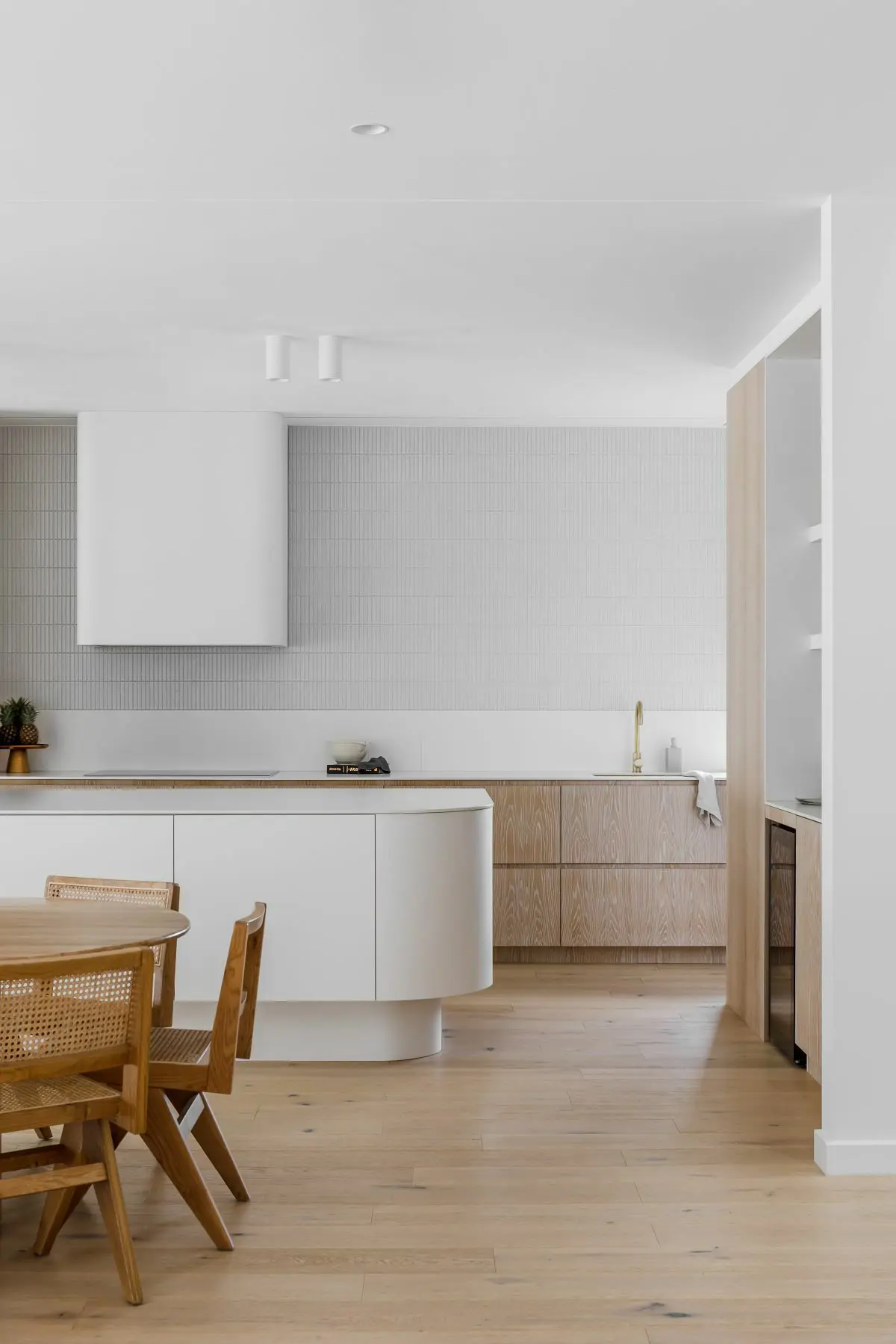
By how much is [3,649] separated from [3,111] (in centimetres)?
391

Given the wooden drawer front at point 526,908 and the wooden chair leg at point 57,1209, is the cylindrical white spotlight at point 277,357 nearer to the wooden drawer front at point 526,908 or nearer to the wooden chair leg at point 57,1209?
the wooden drawer front at point 526,908

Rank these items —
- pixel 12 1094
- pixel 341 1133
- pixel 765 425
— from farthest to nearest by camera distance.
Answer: pixel 765 425
pixel 341 1133
pixel 12 1094

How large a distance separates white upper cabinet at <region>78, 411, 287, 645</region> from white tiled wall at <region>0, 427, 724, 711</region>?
44 cm

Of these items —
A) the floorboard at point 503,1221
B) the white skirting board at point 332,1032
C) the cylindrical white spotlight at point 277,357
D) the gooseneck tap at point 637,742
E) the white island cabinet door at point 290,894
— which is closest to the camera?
the floorboard at point 503,1221

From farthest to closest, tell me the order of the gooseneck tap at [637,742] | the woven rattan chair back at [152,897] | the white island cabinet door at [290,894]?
the gooseneck tap at [637,742]
the white island cabinet door at [290,894]
the woven rattan chair back at [152,897]

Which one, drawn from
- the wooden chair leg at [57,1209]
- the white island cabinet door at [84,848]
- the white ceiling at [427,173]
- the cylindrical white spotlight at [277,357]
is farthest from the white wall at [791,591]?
the wooden chair leg at [57,1209]

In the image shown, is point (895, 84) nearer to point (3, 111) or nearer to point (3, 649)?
point (3, 111)

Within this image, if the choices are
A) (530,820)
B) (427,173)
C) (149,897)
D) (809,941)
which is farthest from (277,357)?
(809,941)

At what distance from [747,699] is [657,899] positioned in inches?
55.7

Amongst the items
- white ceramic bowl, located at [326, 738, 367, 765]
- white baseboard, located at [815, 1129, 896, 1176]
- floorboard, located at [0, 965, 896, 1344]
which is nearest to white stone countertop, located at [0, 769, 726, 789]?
white ceramic bowl, located at [326, 738, 367, 765]

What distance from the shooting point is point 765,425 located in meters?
4.51

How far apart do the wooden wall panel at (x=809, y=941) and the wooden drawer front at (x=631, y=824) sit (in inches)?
63.0

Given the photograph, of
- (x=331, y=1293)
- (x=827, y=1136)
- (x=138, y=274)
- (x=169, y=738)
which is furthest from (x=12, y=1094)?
(x=169, y=738)

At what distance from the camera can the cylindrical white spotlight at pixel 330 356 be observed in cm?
472
